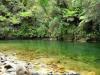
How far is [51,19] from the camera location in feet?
103

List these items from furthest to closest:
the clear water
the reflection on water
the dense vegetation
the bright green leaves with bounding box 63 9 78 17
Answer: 1. the bright green leaves with bounding box 63 9 78 17
2. the dense vegetation
3. the reflection on water
4. the clear water

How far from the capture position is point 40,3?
111 ft

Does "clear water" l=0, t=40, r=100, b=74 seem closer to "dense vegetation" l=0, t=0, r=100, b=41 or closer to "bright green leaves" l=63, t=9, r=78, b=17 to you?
"dense vegetation" l=0, t=0, r=100, b=41

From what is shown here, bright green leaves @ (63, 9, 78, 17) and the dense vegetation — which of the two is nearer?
the dense vegetation

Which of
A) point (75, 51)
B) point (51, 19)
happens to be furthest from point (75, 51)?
point (51, 19)

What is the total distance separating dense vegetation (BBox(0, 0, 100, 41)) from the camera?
→ 2594cm

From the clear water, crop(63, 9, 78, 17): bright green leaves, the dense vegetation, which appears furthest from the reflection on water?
crop(63, 9, 78, 17): bright green leaves

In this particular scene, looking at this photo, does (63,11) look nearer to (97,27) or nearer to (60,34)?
(60,34)

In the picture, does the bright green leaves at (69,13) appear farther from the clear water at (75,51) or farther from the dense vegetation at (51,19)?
the clear water at (75,51)

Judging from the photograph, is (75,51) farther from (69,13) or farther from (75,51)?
(69,13)

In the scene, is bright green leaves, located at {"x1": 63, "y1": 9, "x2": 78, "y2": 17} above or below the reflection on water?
above

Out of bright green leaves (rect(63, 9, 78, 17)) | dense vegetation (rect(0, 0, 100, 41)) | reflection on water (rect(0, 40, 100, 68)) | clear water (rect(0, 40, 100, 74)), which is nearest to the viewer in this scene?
clear water (rect(0, 40, 100, 74))

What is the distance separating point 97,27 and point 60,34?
15.4 ft

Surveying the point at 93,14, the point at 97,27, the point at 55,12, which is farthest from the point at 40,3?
the point at 93,14
